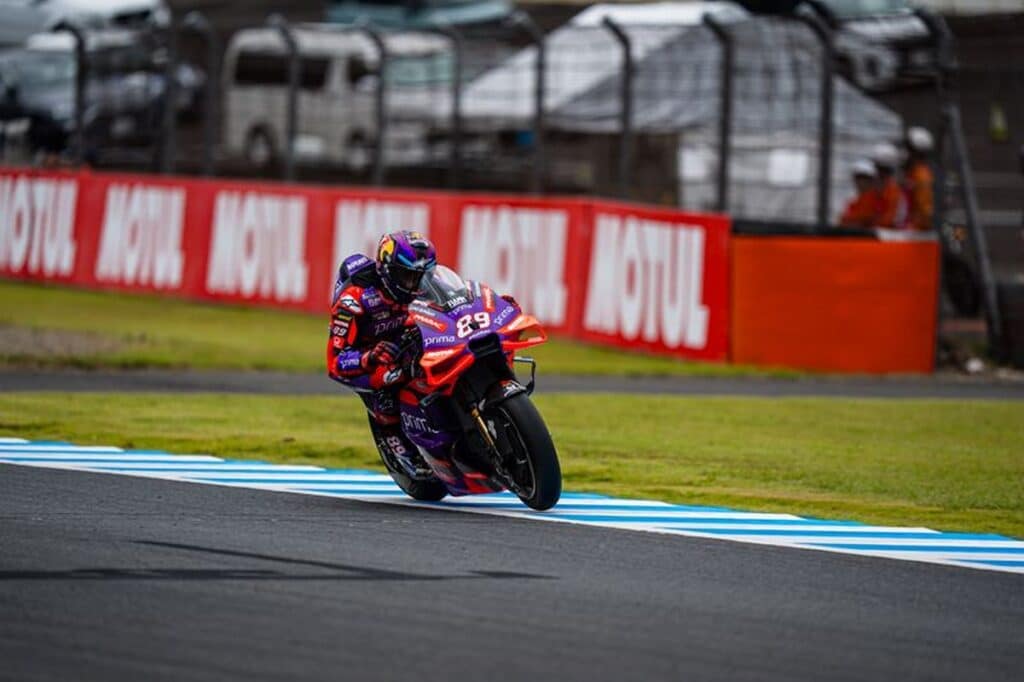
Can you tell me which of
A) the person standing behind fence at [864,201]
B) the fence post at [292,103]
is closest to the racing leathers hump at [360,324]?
the person standing behind fence at [864,201]

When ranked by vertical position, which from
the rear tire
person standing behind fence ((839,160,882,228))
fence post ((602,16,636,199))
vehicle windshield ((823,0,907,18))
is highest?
vehicle windshield ((823,0,907,18))

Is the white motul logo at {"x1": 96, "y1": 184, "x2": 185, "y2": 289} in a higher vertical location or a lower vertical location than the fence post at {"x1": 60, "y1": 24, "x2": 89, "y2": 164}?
lower

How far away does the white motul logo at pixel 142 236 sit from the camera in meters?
24.6

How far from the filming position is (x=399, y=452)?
10.9m

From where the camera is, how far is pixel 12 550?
846 centimetres

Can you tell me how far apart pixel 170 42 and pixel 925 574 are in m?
17.7

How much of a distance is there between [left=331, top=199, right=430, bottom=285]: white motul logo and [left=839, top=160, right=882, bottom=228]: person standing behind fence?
5.12 metres

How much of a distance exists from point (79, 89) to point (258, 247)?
3.61 meters

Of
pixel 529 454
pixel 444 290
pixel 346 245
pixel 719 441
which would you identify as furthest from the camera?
pixel 346 245

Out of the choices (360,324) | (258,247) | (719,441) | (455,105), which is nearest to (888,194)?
(455,105)

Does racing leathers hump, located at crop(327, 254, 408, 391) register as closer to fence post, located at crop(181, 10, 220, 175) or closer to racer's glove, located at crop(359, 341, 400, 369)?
racer's glove, located at crop(359, 341, 400, 369)

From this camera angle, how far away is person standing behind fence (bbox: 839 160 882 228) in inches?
749

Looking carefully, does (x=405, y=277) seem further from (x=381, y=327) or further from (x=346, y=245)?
(x=346, y=245)

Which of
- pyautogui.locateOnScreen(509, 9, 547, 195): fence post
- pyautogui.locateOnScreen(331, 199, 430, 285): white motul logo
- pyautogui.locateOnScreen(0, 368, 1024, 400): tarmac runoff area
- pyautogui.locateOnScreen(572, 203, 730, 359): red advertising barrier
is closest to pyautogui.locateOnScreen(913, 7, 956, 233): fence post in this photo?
pyautogui.locateOnScreen(0, 368, 1024, 400): tarmac runoff area
